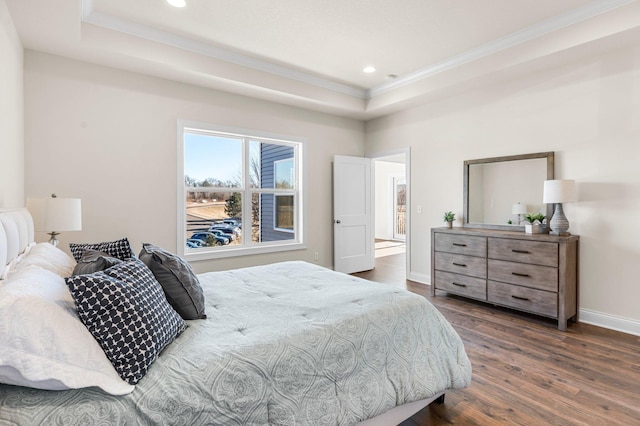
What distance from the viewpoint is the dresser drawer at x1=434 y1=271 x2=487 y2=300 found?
3.74 meters

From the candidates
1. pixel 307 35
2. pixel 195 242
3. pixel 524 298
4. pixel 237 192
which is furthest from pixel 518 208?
pixel 195 242

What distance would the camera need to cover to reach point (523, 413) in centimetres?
190

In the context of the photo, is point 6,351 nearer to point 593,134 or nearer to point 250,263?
point 250,263

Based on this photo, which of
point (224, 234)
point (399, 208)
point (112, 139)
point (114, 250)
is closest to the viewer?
point (114, 250)

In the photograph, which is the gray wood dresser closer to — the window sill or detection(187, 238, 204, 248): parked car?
the window sill

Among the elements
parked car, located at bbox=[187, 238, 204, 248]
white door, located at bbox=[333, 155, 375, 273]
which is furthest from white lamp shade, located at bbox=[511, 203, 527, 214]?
parked car, located at bbox=[187, 238, 204, 248]

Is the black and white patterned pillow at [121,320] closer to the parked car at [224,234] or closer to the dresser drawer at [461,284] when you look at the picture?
the parked car at [224,234]

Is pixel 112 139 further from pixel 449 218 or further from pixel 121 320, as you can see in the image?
pixel 449 218

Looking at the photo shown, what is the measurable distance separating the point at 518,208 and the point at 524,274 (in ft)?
2.87

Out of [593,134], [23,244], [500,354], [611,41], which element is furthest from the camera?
[593,134]

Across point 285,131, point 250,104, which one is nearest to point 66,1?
point 250,104

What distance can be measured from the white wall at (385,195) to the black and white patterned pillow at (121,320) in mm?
9355

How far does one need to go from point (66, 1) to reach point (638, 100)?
15.5 ft

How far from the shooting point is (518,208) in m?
3.87
